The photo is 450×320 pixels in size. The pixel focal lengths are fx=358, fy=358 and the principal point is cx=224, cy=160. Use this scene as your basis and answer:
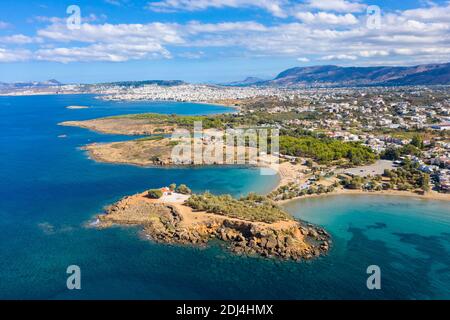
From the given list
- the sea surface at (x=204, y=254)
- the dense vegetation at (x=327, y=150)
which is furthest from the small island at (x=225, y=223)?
the dense vegetation at (x=327, y=150)

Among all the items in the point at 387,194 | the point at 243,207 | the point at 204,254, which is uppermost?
the point at 243,207

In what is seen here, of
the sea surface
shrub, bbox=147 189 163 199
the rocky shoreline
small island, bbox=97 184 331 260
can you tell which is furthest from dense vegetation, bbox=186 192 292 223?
shrub, bbox=147 189 163 199

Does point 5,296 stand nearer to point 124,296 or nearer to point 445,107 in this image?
point 124,296

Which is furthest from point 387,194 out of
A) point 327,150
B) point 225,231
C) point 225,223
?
point 225,231

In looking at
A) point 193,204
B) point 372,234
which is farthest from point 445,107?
point 193,204

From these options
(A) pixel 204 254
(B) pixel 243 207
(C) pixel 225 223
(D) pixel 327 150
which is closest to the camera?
(A) pixel 204 254

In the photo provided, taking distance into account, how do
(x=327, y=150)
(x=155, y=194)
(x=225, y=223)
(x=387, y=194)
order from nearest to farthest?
(x=225, y=223) < (x=155, y=194) < (x=387, y=194) < (x=327, y=150)

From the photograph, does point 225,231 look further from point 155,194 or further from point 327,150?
point 327,150

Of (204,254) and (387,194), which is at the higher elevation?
(387,194)
